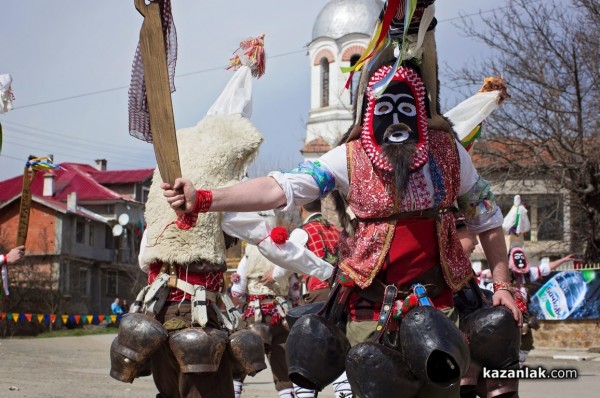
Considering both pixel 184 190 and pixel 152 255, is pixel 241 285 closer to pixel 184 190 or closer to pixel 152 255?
pixel 152 255

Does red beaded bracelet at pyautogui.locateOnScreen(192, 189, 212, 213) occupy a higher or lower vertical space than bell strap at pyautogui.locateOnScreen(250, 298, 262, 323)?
higher

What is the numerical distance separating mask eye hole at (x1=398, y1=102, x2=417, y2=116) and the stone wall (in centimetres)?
1619

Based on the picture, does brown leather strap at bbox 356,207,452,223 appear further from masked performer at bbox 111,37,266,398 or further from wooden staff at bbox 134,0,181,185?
Answer: masked performer at bbox 111,37,266,398

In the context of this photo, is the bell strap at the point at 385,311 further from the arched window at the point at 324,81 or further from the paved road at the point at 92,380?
the arched window at the point at 324,81

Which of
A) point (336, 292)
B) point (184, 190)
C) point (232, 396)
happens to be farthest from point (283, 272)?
point (184, 190)

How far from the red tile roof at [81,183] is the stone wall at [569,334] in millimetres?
37647

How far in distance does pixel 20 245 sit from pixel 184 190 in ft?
15.0

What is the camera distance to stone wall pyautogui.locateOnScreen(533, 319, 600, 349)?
19.2m

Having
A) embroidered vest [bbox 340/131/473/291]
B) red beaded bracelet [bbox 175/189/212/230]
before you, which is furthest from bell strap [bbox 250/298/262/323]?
red beaded bracelet [bbox 175/189/212/230]

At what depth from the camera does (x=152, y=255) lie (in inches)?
221

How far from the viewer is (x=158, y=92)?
360 cm

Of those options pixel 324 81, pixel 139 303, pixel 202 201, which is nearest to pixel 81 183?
pixel 324 81

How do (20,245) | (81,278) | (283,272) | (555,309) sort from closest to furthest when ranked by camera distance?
1. (20,245)
2. (283,272)
3. (555,309)
4. (81,278)

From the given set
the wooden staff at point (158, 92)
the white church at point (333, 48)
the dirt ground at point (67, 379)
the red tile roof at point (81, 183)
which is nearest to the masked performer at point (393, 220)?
the wooden staff at point (158, 92)
